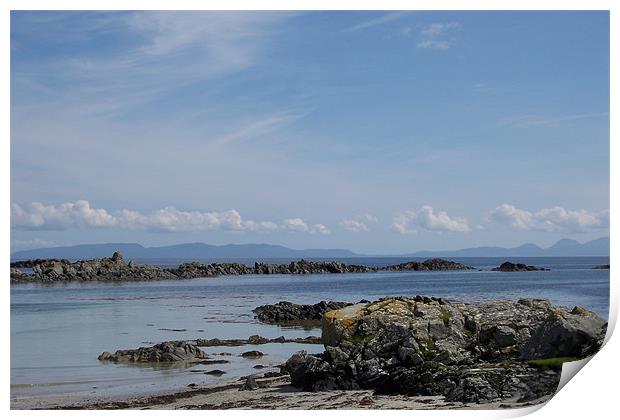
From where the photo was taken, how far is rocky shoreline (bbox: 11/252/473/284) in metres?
46.1

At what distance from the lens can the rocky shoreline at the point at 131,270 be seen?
46.1 metres

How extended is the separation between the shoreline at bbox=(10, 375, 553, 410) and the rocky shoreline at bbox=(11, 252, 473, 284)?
117 feet

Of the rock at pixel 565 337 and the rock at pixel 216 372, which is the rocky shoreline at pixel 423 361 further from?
the rock at pixel 216 372

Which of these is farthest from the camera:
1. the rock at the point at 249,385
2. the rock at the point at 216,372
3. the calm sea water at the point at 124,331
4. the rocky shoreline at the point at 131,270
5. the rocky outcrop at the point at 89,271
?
the rocky shoreline at the point at 131,270

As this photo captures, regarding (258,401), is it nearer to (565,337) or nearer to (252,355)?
A: (565,337)

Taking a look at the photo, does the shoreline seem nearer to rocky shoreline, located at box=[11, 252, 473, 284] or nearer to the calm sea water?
the calm sea water

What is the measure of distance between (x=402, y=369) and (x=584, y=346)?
2385mm

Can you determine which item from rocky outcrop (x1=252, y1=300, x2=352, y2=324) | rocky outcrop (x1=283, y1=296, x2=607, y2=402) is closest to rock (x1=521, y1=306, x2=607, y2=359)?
rocky outcrop (x1=283, y1=296, x2=607, y2=402)

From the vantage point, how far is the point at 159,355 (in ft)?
48.0

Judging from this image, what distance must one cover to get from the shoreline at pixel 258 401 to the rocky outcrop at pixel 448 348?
0.58 feet

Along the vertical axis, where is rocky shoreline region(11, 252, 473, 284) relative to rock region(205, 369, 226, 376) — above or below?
above

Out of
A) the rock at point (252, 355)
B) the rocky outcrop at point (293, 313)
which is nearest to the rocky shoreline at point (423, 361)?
the rock at point (252, 355)

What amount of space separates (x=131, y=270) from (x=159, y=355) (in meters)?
35.0
